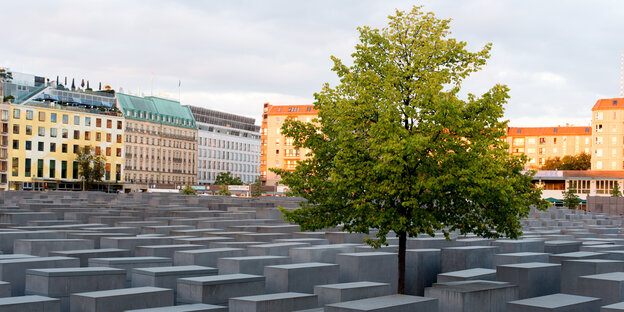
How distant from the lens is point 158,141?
15175 cm

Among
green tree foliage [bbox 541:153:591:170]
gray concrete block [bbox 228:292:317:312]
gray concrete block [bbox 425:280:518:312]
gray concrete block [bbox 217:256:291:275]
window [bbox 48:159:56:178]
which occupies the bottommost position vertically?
gray concrete block [bbox 425:280:518:312]

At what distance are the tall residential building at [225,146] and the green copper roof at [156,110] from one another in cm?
431

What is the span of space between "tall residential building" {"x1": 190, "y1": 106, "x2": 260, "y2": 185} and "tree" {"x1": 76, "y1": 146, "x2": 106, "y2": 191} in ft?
119

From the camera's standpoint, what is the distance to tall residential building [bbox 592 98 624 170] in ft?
463

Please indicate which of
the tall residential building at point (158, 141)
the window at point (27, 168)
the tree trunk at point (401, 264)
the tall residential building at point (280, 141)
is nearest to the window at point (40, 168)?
the window at point (27, 168)

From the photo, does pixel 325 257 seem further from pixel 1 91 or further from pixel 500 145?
pixel 1 91

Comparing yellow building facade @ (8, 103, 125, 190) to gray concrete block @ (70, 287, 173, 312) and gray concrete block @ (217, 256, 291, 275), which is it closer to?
gray concrete block @ (217, 256, 291, 275)

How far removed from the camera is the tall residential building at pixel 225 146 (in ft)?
543

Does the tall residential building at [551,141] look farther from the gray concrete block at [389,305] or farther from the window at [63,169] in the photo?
the gray concrete block at [389,305]

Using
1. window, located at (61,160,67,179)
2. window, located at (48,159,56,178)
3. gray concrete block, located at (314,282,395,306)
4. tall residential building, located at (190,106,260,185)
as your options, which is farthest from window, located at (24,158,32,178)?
gray concrete block, located at (314,282,395,306)

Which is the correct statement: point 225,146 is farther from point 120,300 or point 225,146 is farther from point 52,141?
point 120,300

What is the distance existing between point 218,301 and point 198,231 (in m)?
11.6

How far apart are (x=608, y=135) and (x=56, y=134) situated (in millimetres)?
97188

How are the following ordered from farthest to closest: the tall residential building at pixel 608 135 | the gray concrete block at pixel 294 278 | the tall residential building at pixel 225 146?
the tall residential building at pixel 225 146 → the tall residential building at pixel 608 135 → the gray concrete block at pixel 294 278
